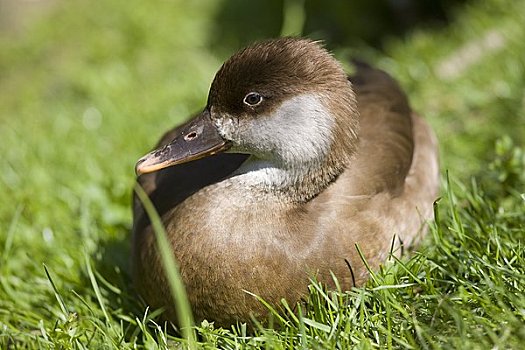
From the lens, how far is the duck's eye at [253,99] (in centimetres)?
290

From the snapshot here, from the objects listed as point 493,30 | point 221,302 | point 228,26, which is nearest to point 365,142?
point 221,302

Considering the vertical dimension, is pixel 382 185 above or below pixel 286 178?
below

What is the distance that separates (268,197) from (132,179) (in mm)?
1726

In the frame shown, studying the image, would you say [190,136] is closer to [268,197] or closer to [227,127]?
[227,127]

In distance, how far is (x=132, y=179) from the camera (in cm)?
457

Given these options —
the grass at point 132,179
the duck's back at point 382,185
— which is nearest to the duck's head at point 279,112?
the duck's back at point 382,185

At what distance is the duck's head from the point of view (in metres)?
2.88

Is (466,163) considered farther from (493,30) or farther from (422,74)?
(493,30)

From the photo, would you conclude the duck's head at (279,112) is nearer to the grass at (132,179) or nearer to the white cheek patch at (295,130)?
the white cheek patch at (295,130)

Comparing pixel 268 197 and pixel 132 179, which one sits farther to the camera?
pixel 132 179

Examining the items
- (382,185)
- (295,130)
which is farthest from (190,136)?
(382,185)

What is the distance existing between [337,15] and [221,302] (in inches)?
167

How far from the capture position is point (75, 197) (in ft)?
14.7

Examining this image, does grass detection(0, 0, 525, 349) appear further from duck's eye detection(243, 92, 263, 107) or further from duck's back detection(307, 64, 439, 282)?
duck's eye detection(243, 92, 263, 107)
